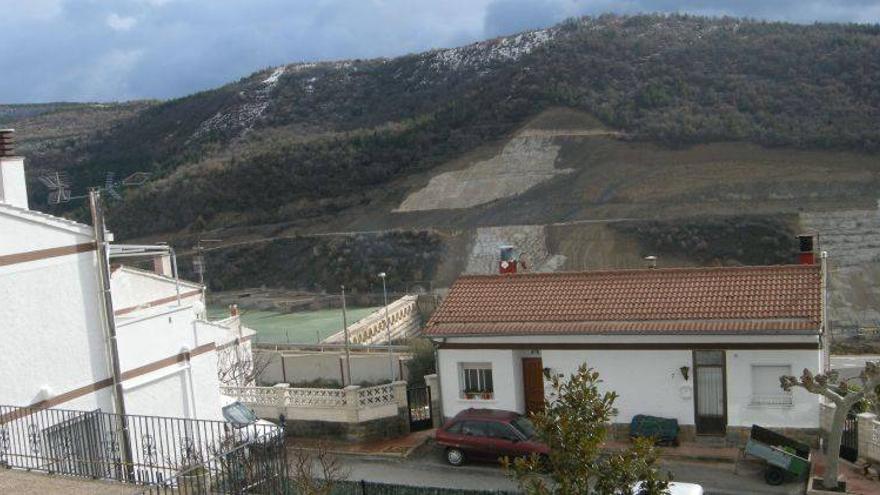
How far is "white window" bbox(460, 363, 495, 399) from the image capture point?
69.3 feet

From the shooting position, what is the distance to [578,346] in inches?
800

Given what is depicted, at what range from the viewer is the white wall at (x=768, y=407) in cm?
1856

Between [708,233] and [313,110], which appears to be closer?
[708,233]

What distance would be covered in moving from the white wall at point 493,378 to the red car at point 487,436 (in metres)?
1.45

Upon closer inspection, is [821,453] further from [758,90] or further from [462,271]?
[758,90]

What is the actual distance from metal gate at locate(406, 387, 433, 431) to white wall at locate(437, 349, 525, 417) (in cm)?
73

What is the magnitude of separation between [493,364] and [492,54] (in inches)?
3875

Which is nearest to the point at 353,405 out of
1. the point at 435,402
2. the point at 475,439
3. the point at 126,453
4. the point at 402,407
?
the point at 402,407

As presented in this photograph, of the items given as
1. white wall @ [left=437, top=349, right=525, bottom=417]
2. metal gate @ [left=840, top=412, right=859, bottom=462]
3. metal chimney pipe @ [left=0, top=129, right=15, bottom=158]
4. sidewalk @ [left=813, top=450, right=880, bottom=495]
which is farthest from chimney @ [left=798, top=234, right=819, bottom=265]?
metal chimney pipe @ [left=0, top=129, right=15, bottom=158]

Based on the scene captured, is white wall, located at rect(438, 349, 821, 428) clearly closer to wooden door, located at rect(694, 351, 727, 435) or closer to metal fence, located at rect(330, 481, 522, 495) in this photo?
wooden door, located at rect(694, 351, 727, 435)

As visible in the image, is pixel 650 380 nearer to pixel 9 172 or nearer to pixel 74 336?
pixel 74 336

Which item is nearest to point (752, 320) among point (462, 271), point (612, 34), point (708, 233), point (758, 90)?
point (708, 233)

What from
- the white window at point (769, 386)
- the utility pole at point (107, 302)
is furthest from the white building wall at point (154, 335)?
the white window at point (769, 386)

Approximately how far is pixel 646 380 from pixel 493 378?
362 cm
